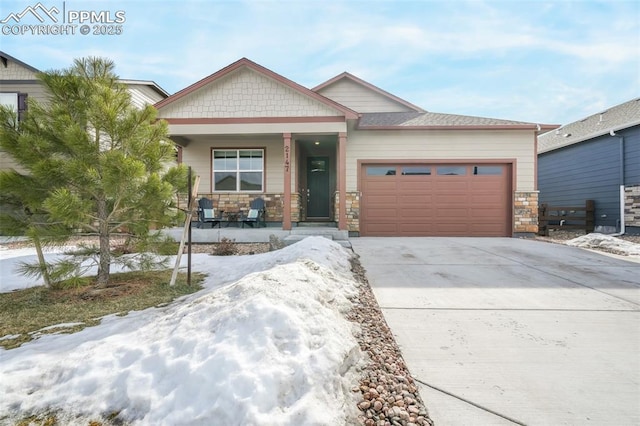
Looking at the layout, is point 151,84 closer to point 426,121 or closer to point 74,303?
point 426,121

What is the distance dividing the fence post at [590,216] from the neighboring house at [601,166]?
0.13 meters

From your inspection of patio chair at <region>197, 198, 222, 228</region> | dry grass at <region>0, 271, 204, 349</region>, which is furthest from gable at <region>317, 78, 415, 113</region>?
dry grass at <region>0, 271, 204, 349</region>

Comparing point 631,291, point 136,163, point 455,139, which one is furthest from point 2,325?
point 455,139

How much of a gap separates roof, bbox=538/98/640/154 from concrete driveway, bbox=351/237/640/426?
28.3 feet

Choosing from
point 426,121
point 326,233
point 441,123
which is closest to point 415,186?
point 441,123

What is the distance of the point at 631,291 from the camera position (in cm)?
380

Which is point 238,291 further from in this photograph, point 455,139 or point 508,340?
point 455,139

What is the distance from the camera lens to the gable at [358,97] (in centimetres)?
1241

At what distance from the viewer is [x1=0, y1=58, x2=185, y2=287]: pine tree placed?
11.0 ft

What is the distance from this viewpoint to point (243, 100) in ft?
28.3

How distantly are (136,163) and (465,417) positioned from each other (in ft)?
12.1

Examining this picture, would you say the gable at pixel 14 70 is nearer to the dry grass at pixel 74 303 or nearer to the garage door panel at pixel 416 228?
the dry grass at pixel 74 303

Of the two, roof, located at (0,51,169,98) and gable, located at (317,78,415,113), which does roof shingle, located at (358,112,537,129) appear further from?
roof, located at (0,51,169,98)

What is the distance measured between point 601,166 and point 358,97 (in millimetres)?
9397
